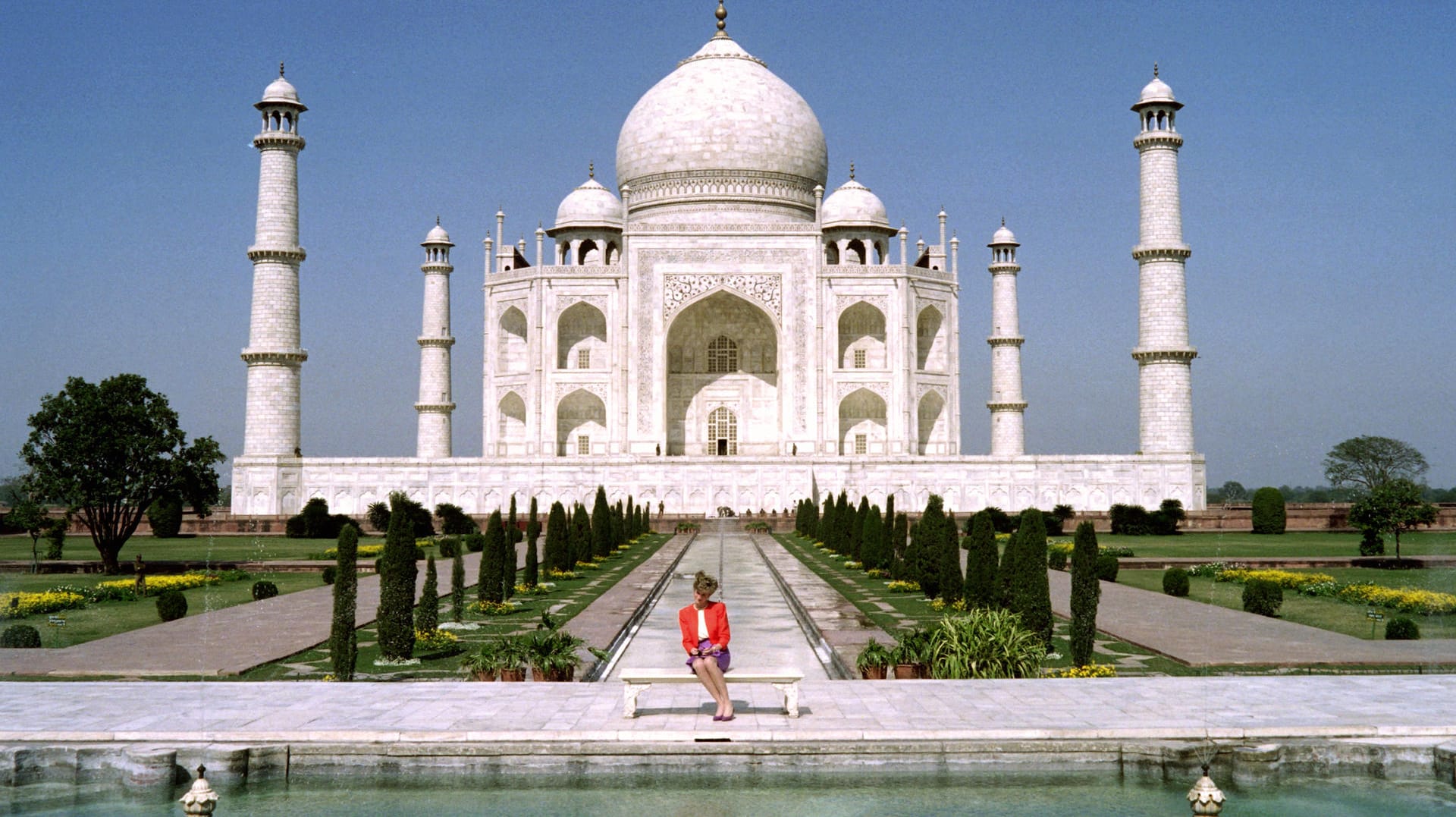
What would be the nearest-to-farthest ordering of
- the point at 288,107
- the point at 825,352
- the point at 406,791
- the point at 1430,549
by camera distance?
the point at 406,791, the point at 1430,549, the point at 288,107, the point at 825,352

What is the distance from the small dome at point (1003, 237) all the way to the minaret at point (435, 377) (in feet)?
49.0

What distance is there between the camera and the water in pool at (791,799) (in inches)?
223

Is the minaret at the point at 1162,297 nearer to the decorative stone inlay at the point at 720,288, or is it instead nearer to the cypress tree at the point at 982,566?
the decorative stone inlay at the point at 720,288

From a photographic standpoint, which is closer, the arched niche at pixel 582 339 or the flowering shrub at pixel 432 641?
the flowering shrub at pixel 432 641

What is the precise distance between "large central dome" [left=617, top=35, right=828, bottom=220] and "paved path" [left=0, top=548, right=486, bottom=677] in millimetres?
25197

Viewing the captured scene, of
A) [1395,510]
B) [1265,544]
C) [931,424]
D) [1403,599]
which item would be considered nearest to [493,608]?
[1403,599]

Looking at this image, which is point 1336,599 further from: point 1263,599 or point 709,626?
point 709,626

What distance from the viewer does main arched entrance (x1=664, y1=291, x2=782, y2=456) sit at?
35062 millimetres

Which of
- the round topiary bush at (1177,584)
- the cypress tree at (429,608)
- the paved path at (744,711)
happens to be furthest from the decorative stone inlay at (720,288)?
the paved path at (744,711)

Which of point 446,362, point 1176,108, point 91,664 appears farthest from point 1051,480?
point 91,664

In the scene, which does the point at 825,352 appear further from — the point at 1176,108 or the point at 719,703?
the point at 719,703

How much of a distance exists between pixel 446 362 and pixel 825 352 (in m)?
10.2

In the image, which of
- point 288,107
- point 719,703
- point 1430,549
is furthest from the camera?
point 288,107

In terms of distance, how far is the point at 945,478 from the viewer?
96.3ft
